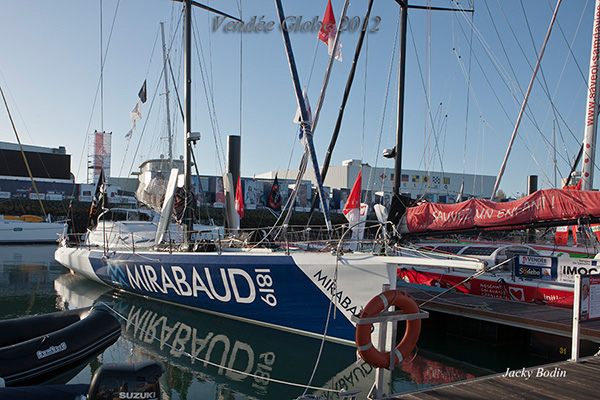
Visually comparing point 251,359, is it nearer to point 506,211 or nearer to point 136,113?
point 506,211

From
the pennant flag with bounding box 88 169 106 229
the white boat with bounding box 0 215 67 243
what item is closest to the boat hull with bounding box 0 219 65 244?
the white boat with bounding box 0 215 67 243

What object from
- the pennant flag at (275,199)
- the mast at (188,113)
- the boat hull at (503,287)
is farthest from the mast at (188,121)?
the boat hull at (503,287)

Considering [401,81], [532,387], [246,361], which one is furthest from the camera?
[401,81]

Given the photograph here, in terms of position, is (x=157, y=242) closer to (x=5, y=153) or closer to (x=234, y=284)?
(x=234, y=284)

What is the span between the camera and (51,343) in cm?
541

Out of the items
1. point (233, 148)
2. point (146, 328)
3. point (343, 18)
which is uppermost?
point (343, 18)

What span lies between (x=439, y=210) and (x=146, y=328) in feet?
20.9

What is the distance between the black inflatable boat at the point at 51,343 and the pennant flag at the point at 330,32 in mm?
6629

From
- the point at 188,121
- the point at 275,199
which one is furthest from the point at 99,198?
the point at 275,199

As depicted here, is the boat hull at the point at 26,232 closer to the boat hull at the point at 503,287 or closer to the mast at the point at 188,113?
the mast at the point at 188,113

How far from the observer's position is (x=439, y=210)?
846 centimetres

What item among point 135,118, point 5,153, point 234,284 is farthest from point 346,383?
point 5,153

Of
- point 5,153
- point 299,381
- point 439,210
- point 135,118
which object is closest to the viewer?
point 299,381

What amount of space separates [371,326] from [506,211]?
457 centimetres
